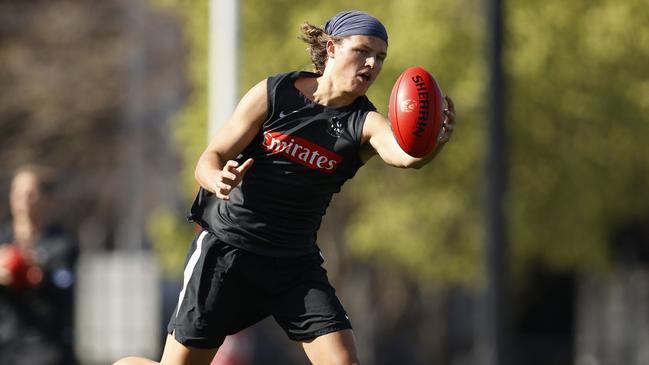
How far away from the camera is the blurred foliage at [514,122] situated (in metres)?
19.5

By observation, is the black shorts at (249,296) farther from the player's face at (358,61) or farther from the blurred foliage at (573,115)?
the blurred foliage at (573,115)

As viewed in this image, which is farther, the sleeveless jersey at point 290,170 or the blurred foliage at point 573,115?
the blurred foliage at point 573,115

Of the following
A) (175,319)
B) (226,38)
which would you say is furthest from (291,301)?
(226,38)

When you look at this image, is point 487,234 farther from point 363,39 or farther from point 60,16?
point 60,16

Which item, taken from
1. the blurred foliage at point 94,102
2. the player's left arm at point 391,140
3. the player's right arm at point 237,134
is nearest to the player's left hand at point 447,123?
the player's left arm at point 391,140

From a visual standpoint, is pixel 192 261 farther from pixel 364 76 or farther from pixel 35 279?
pixel 35 279

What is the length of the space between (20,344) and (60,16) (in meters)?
19.7

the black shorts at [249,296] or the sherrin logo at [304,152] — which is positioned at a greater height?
the sherrin logo at [304,152]

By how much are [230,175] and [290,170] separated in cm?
50

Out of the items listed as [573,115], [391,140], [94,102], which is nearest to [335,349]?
[391,140]

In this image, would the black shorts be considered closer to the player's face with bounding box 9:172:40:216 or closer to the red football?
the red football

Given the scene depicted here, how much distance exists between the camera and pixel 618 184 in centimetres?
2070

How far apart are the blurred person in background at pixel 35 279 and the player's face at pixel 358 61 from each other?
3897 millimetres

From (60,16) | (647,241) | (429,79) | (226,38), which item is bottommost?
(647,241)
